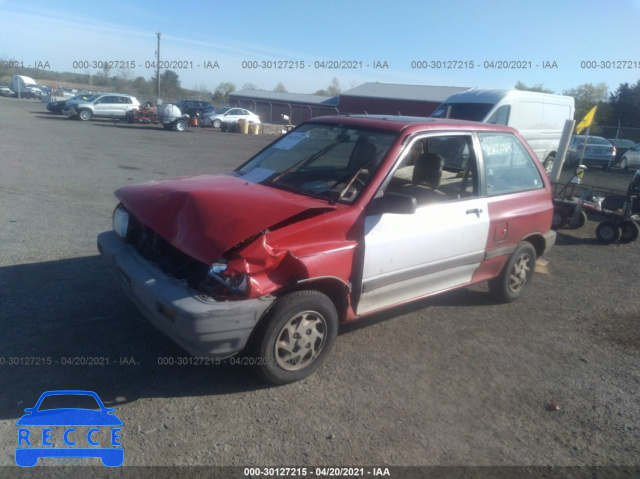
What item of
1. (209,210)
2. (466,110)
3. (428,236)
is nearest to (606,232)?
(428,236)

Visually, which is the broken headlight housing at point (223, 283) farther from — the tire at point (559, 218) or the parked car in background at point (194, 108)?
the parked car in background at point (194, 108)

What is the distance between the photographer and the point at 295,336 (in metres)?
3.48

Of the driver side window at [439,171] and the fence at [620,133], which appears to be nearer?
the driver side window at [439,171]

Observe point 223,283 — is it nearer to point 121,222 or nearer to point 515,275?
point 121,222

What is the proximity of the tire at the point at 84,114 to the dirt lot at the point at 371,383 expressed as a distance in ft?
81.5

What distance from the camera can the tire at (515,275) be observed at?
5.17 m

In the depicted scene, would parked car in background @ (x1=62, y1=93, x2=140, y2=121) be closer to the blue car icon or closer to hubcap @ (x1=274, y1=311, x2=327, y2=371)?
the blue car icon

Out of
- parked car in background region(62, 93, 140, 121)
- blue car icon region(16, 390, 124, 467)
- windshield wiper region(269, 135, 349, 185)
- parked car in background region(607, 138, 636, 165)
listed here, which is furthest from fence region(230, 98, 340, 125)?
blue car icon region(16, 390, 124, 467)

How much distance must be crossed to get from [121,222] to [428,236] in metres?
2.48

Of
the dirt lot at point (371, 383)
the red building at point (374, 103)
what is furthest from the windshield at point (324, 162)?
the red building at point (374, 103)

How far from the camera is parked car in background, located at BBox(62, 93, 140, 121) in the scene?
2803cm

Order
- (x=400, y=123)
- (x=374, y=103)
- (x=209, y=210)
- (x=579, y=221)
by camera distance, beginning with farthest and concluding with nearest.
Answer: (x=374, y=103) → (x=579, y=221) → (x=400, y=123) → (x=209, y=210)

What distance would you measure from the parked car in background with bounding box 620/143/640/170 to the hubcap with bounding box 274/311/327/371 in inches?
912

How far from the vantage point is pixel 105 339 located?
3934 millimetres
